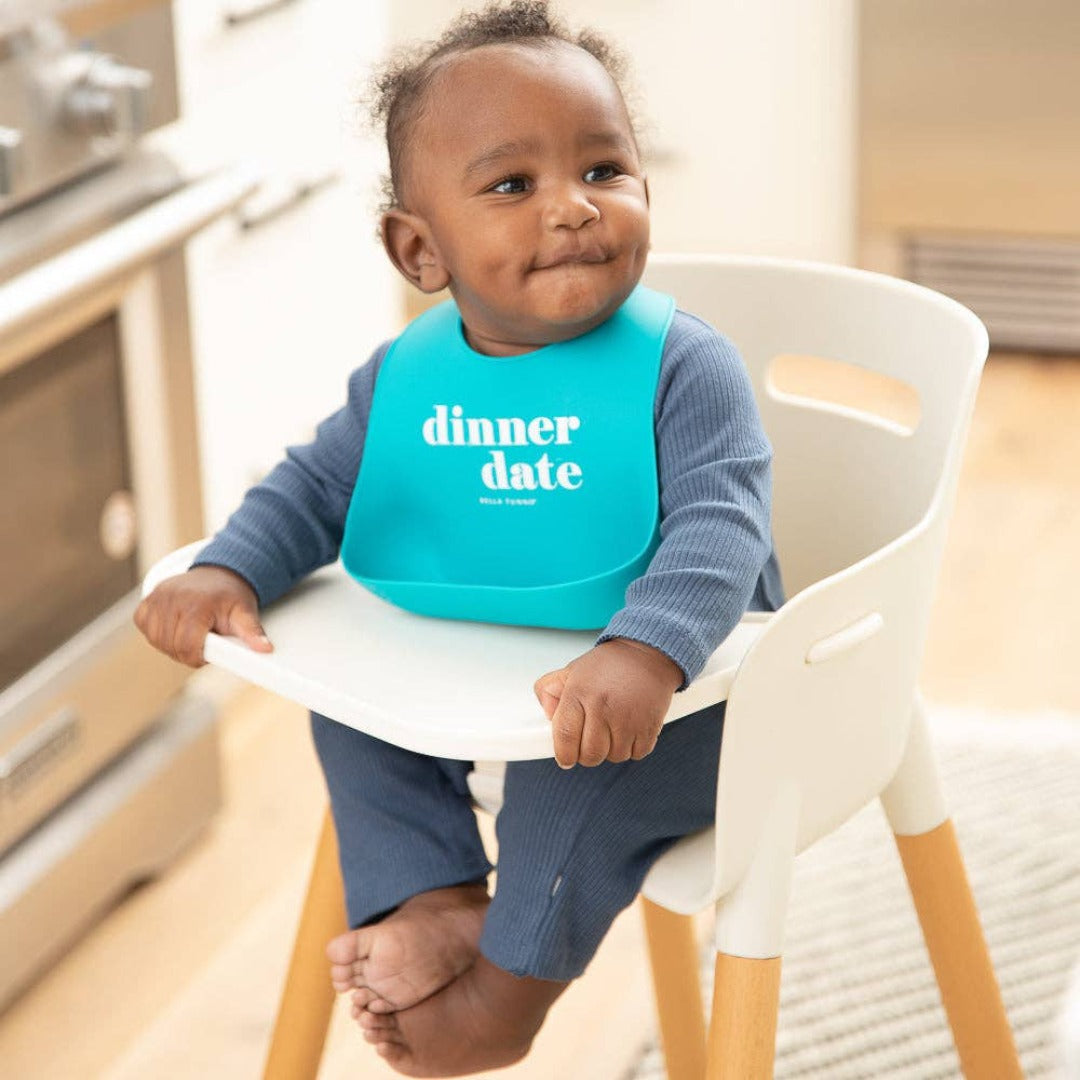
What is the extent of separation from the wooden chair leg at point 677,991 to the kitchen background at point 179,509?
13cm

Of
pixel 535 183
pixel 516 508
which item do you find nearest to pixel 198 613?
pixel 516 508

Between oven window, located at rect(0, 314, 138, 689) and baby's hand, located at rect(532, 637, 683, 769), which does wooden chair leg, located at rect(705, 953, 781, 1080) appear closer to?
baby's hand, located at rect(532, 637, 683, 769)

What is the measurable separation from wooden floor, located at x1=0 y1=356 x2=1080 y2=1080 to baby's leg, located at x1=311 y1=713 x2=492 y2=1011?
1.50 ft

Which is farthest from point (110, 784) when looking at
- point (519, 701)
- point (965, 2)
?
point (965, 2)

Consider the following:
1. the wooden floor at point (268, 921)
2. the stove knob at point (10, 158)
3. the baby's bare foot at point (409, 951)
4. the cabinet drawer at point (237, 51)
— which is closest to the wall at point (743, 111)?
the wooden floor at point (268, 921)

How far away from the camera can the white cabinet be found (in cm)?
169

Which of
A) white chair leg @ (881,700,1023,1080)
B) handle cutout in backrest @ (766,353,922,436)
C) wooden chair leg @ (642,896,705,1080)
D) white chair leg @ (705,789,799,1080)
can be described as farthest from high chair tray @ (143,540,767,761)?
handle cutout in backrest @ (766,353,922,436)

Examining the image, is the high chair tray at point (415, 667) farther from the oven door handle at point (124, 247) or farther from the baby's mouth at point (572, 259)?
the oven door handle at point (124, 247)

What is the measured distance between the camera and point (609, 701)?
0.80 m

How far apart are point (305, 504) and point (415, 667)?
0.16 metres

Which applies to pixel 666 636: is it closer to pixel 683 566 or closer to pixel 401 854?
pixel 683 566

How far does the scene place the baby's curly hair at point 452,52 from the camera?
930 mm

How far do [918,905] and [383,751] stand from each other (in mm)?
361

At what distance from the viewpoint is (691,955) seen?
48.7 inches
